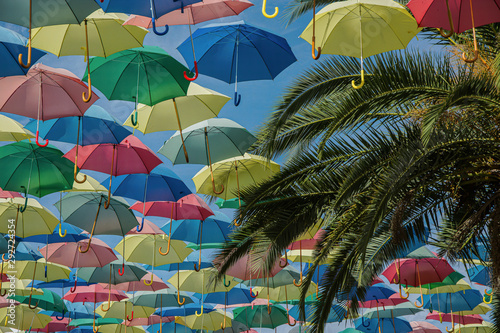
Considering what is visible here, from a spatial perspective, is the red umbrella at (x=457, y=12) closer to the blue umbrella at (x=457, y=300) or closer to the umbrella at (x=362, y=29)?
the umbrella at (x=362, y=29)

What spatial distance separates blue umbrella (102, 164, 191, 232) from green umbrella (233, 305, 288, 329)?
11421 millimetres

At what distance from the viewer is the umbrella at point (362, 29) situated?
8586 mm

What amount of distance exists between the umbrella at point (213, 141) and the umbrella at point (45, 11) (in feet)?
15.7

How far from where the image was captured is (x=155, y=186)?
550 inches

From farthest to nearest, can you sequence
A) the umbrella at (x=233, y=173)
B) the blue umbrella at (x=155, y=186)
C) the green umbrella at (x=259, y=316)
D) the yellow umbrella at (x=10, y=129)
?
the green umbrella at (x=259, y=316), the blue umbrella at (x=155, y=186), the umbrella at (x=233, y=173), the yellow umbrella at (x=10, y=129)

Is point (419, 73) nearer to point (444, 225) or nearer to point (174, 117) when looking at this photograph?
point (444, 225)

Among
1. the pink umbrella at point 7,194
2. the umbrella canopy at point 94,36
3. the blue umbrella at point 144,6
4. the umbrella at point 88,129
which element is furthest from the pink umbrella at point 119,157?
the blue umbrella at point 144,6

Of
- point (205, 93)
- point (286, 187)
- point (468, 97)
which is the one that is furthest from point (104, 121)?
point (468, 97)

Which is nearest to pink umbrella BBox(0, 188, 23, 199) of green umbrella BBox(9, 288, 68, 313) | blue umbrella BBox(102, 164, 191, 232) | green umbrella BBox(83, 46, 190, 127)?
blue umbrella BBox(102, 164, 191, 232)

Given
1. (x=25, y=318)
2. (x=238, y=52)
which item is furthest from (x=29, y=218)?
(x=25, y=318)

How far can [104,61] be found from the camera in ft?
33.4

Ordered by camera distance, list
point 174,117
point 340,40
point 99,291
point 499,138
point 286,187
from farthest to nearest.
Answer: point 99,291 → point 174,117 → point 286,187 → point 340,40 → point 499,138

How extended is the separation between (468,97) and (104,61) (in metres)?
6.11

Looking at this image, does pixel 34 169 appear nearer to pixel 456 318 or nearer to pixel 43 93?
pixel 43 93
